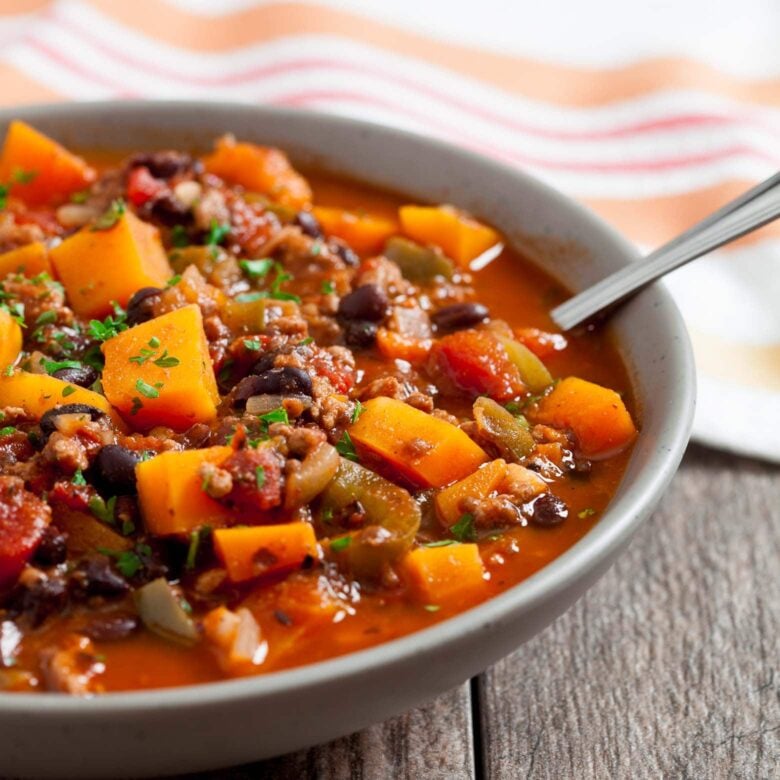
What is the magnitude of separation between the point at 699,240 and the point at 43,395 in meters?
2.30

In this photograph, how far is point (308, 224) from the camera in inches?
194

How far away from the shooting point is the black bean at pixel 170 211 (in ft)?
16.0

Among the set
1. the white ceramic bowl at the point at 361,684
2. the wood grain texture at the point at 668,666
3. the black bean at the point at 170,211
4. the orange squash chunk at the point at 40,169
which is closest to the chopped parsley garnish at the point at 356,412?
the white ceramic bowl at the point at 361,684

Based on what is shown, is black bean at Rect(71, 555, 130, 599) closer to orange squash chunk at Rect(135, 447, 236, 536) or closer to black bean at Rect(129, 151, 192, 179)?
orange squash chunk at Rect(135, 447, 236, 536)

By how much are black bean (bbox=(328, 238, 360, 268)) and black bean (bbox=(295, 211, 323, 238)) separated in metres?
0.07

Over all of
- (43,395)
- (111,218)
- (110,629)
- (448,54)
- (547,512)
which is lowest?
(110,629)

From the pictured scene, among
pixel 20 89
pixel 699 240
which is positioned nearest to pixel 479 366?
pixel 699 240

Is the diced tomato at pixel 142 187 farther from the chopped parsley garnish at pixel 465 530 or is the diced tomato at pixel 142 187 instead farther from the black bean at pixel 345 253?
the chopped parsley garnish at pixel 465 530

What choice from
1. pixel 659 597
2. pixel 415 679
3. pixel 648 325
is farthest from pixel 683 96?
pixel 415 679

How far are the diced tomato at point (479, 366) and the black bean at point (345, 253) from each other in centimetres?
77

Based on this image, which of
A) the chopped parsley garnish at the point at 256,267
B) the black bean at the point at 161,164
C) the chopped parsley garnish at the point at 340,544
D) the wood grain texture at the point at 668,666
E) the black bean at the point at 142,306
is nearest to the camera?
the chopped parsley garnish at the point at 340,544

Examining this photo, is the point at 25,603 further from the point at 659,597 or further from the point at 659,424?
the point at 659,597

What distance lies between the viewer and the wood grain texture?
3775 millimetres

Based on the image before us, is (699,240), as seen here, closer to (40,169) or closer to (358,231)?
(358,231)
